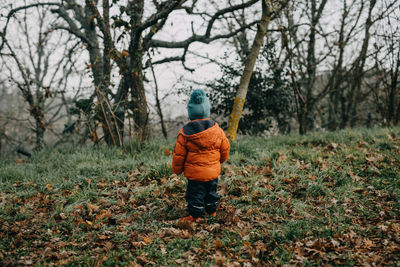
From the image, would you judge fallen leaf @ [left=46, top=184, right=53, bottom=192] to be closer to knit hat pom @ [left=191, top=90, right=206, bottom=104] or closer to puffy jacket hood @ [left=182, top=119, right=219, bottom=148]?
puffy jacket hood @ [left=182, top=119, right=219, bottom=148]

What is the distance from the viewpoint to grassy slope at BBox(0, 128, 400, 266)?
305 centimetres

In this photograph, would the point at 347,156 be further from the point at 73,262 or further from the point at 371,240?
the point at 73,262

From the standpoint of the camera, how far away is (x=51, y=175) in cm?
551

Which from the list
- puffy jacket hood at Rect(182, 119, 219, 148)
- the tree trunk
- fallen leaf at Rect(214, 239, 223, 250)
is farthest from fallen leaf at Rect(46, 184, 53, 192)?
the tree trunk

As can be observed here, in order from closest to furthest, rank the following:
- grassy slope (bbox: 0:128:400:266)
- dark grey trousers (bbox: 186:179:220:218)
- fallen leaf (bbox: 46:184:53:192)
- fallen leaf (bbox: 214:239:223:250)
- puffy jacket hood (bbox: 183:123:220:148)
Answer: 1. grassy slope (bbox: 0:128:400:266)
2. fallen leaf (bbox: 214:239:223:250)
3. puffy jacket hood (bbox: 183:123:220:148)
4. dark grey trousers (bbox: 186:179:220:218)
5. fallen leaf (bbox: 46:184:53:192)

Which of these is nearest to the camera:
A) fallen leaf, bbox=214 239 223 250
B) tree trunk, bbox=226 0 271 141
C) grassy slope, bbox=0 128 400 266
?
grassy slope, bbox=0 128 400 266

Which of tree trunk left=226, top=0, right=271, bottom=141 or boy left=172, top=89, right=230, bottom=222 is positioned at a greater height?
tree trunk left=226, top=0, right=271, bottom=141

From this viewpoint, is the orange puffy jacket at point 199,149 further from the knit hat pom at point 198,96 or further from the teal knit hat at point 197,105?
the knit hat pom at point 198,96

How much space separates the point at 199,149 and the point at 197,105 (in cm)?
59

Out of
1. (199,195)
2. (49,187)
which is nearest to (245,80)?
(199,195)

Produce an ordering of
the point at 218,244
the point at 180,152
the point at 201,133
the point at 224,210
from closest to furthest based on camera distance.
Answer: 1. the point at 218,244
2. the point at 201,133
3. the point at 180,152
4. the point at 224,210

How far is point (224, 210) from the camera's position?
410 cm

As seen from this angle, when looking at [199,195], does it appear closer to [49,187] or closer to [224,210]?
[224,210]

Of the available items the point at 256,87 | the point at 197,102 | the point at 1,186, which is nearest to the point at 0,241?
the point at 1,186
